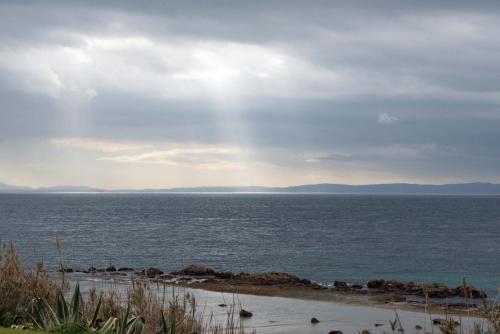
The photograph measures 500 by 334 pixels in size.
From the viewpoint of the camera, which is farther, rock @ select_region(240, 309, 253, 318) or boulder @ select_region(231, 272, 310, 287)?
boulder @ select_region(231, 272, 310, 287)

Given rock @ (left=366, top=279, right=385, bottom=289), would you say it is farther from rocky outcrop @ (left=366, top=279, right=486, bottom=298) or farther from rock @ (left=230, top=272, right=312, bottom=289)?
rock @ (left=230, top=272, right=312, bottom=289)

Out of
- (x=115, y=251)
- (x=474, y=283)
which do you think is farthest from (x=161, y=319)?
(x=115, y=251)

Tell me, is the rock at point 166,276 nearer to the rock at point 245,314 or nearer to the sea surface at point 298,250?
the sea surface at point 298,250

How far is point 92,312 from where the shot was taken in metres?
15.6

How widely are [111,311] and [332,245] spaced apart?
192 ft

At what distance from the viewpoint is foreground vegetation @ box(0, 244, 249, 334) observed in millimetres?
13906

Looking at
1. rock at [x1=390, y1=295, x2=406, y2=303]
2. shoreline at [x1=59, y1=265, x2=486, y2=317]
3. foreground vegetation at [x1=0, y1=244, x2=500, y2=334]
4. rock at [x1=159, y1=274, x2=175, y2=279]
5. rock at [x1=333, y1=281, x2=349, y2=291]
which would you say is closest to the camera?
foreground vegetation at [x1=0, y1=244, x2=500, y2=334]

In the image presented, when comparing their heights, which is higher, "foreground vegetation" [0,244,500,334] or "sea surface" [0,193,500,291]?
"foreground vegetation" [0,244,500,334]

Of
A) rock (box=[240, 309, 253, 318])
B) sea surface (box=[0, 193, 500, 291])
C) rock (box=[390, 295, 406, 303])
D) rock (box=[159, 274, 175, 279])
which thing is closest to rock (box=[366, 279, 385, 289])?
sea surface (box=[0, 193, 500, 291])

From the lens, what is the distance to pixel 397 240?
79625 mm

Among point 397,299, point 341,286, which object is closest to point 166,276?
point 341,286

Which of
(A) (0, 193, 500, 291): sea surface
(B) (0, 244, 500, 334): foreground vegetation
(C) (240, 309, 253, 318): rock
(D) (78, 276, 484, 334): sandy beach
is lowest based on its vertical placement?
(A) (0, 193, 500, 291): sea surface

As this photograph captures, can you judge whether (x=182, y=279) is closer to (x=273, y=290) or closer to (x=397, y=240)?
(x=273, y=290)

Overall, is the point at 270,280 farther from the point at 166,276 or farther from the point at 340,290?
the point at 166,276
